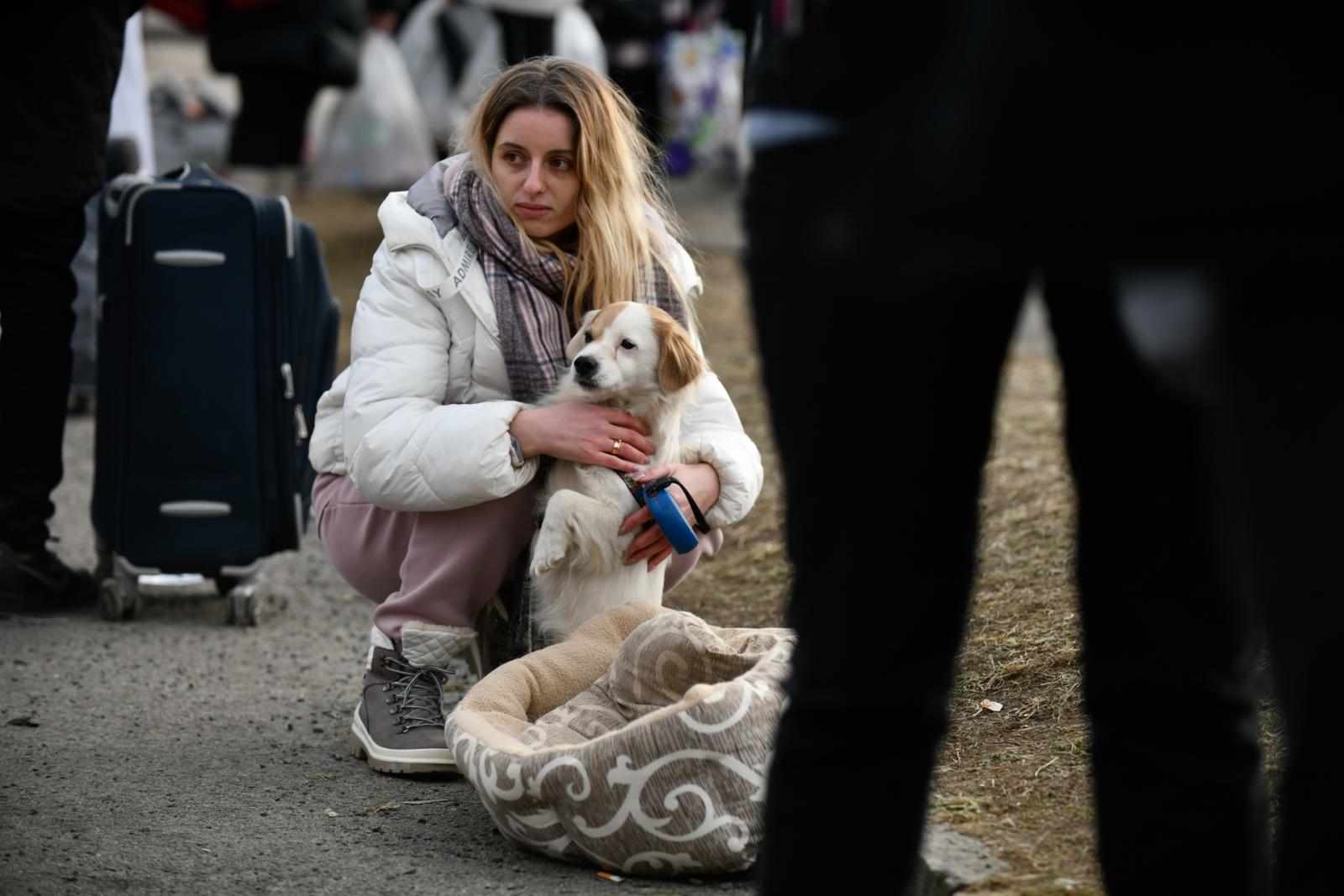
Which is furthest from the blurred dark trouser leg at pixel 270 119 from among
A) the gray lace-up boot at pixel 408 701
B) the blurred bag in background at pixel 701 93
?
the gray lace-up boot at pixel 408 701

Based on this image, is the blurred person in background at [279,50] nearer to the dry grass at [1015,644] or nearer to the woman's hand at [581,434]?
the dry grass at [1015,644]

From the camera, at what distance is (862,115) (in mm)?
1329

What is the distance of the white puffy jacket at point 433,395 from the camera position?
2.86 metres

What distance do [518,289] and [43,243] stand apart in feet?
4.94

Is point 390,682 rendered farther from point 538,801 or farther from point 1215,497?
point 1215,497

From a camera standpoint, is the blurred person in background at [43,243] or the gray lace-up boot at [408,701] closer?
the gray lace-up boot at [408,701]

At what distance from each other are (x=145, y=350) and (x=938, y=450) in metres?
2.87

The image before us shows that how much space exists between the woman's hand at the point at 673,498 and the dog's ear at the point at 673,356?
155mm

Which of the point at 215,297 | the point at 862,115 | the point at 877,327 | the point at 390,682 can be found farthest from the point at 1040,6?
the point at 215,297

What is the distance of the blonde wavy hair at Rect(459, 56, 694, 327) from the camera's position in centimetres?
304

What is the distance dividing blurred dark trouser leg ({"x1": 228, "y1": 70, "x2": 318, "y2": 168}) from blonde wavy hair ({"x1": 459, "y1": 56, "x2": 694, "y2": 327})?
5.06 meters

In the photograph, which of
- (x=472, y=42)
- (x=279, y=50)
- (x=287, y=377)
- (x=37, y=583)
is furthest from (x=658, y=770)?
(x=472, y=42)

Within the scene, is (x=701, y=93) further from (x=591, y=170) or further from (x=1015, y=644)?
(x=1015, y=644)

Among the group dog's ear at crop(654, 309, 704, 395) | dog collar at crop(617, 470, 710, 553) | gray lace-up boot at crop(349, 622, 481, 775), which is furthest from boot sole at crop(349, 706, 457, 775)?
dog's ear at crop(654, 309, 704, 395)
